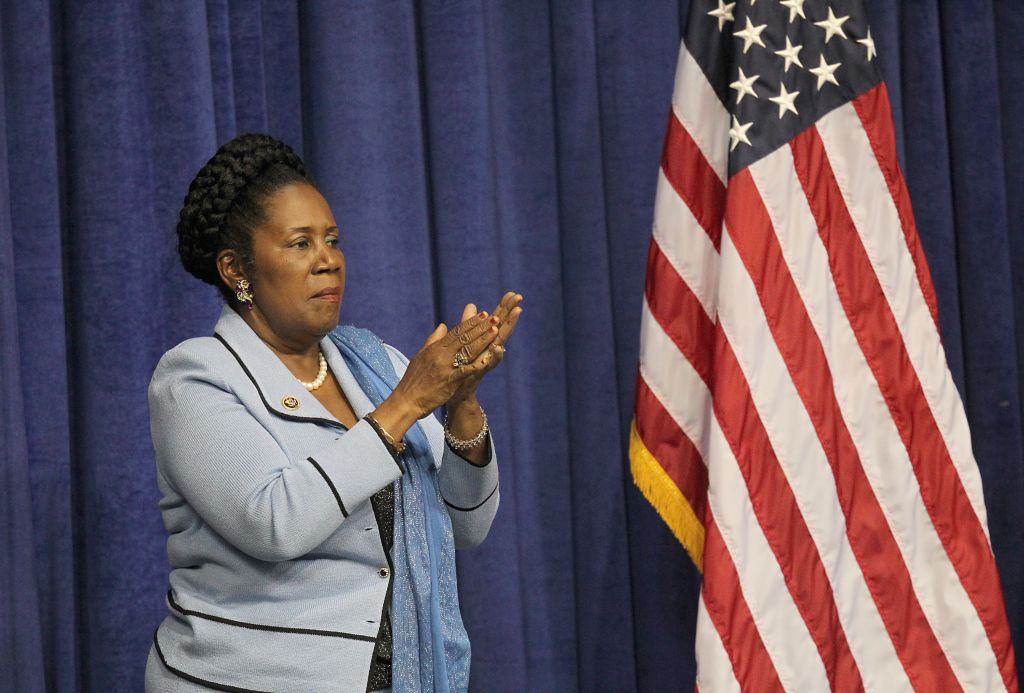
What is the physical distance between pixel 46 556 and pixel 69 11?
105 cm

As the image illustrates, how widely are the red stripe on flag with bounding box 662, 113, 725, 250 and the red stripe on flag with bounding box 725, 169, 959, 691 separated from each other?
10cm

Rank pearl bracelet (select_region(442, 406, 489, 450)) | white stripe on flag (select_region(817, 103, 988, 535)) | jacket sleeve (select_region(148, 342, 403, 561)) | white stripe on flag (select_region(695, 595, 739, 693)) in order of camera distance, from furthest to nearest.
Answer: white stripe on flag (select_region(817, 103, 988, 535)) → white stripe on flag (select_region(695, 595, 739, 693)) → pearl bracelet (select_region(442, 406, 489, 450)) → jacket sleeve (select_region(148, 342, 403, 561))

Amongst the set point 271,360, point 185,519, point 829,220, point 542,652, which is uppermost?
point 829,220

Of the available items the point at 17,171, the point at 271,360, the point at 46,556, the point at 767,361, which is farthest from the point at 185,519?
the point at 767,361

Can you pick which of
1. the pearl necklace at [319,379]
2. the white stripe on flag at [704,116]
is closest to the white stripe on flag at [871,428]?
the white stripe on flag at [704,116]

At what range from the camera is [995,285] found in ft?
10.0

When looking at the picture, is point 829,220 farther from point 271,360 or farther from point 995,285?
point 271,360

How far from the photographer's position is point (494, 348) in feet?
5.18

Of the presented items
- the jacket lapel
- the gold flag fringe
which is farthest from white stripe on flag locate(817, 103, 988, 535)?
the jacket lapel

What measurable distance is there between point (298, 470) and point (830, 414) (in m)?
1.21

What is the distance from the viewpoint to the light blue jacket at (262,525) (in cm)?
148

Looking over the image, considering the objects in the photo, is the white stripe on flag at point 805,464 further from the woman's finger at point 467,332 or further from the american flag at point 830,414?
the woman's finger at point 467,332

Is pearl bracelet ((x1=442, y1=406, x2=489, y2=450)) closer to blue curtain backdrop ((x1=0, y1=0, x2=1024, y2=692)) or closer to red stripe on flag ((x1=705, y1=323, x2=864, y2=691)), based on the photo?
red stripe on flag ((x1=705, y1=323, x2=864, y2=691))

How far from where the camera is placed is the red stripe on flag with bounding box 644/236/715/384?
241cm
